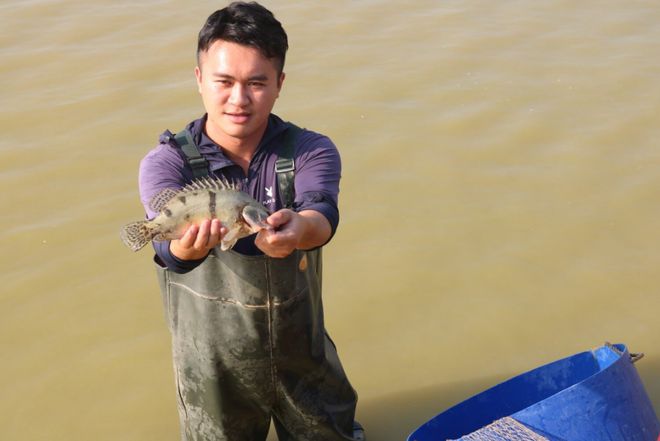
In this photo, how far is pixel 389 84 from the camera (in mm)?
7762

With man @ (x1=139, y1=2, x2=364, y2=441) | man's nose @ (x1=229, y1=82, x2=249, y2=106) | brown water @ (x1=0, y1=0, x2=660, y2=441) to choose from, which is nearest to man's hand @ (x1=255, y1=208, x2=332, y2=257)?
man @ (x1=139, y1=2, x2=364, y2=441)

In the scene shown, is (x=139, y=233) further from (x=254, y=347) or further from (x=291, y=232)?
(x=254, y=347)

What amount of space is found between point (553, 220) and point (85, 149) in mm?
3525

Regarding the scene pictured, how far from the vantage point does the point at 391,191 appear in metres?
6.32

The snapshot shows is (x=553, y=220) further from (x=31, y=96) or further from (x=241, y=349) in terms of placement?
(x=31, y=96)

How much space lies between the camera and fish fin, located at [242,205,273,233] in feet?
10.1

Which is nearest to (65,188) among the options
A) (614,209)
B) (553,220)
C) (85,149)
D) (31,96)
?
(85,149)

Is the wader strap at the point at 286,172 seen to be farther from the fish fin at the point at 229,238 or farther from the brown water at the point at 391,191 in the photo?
the brown water at the point at 391,191

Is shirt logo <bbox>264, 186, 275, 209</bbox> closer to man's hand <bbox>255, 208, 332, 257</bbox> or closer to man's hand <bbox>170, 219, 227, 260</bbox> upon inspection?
man's hand <bbox>255, 208, 332, 257</bbox>

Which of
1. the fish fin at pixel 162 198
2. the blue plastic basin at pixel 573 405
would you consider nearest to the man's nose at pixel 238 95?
the fish fin at pixel 162 198

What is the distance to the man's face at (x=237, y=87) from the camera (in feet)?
11.2

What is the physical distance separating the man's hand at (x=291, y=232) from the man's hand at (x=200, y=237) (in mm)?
150

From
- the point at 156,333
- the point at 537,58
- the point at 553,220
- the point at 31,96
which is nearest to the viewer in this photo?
the point at 156,333

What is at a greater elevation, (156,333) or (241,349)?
(241,349)
